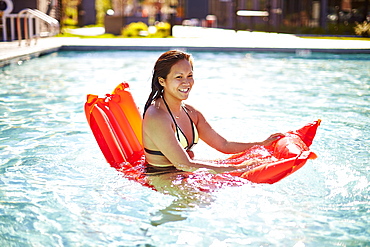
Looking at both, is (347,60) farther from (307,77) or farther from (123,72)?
(123,72)

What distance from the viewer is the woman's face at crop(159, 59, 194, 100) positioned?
3.12 metres

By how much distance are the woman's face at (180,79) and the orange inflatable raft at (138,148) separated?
558mm

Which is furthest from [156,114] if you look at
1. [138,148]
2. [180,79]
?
[138,148]

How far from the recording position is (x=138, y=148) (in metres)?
3.94

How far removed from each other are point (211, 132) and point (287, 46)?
10770mm

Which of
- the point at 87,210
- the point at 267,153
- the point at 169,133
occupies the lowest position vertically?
the point at 87,210

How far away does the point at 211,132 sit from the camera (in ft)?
11.9

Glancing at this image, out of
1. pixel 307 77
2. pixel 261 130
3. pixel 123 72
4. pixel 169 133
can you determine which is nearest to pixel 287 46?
pixel 307 77

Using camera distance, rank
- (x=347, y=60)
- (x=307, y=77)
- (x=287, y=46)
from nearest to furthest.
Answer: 1. (x=307, y=77)
2. (x=347, y=60)
3. (x=287, y=46)

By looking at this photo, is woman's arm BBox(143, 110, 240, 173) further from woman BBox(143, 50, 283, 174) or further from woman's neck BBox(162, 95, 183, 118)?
woman's neck BBox(162, 95, 183, 118)

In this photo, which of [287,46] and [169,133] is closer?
[169,133]

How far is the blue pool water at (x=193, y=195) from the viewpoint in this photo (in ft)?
9.56

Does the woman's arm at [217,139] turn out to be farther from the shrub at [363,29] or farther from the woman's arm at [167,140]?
the shrub at [363,29]

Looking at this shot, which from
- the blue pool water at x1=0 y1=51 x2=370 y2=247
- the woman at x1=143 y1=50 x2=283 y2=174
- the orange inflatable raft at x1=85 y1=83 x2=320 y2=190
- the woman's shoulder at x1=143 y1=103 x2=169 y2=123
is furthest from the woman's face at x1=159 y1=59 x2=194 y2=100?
the blue pool water at x1=0 y1=51 x2=370 y2=247
